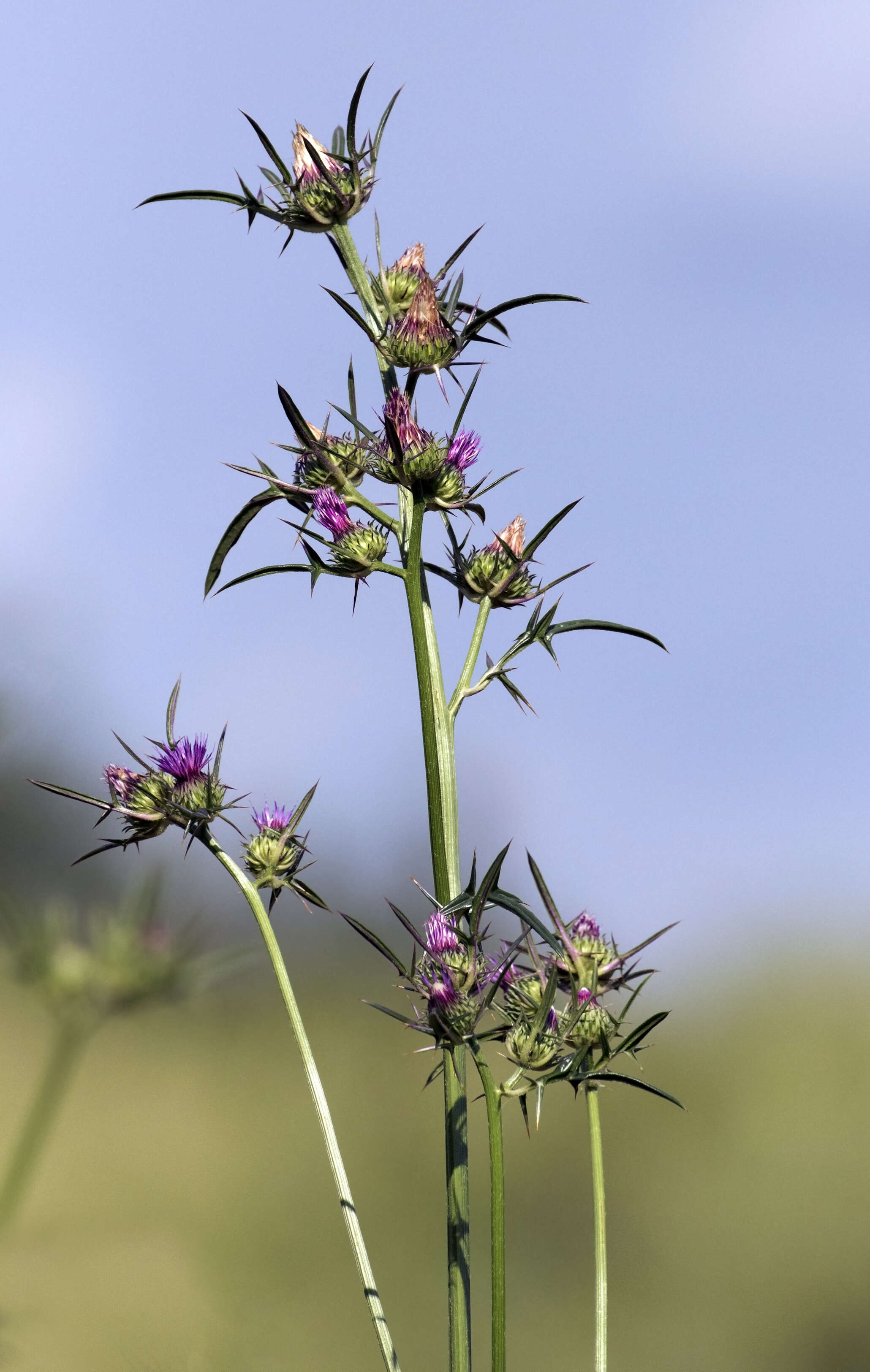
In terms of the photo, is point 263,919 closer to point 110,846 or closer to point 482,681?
point 110,846

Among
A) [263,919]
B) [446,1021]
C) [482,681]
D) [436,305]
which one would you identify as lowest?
[446,1021]

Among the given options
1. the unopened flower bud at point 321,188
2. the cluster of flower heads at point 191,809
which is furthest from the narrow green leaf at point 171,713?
the unopened flower bud at point 321,188

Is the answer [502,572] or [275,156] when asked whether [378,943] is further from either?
[275,156]

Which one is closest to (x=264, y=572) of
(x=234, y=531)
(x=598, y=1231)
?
Answer: (x=234, y=531)

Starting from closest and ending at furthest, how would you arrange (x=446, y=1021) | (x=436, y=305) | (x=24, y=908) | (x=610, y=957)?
(x=446, y=1021), (x=610, y=957), (x=436, y=305), (x=24, y=908)

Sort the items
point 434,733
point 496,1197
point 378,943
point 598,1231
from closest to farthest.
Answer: point 496,1197
point 378,943
point 598,1231
point 434,733

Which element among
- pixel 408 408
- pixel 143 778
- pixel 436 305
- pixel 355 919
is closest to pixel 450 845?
pixel 355 919

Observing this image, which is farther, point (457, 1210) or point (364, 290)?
point (364, 290)
